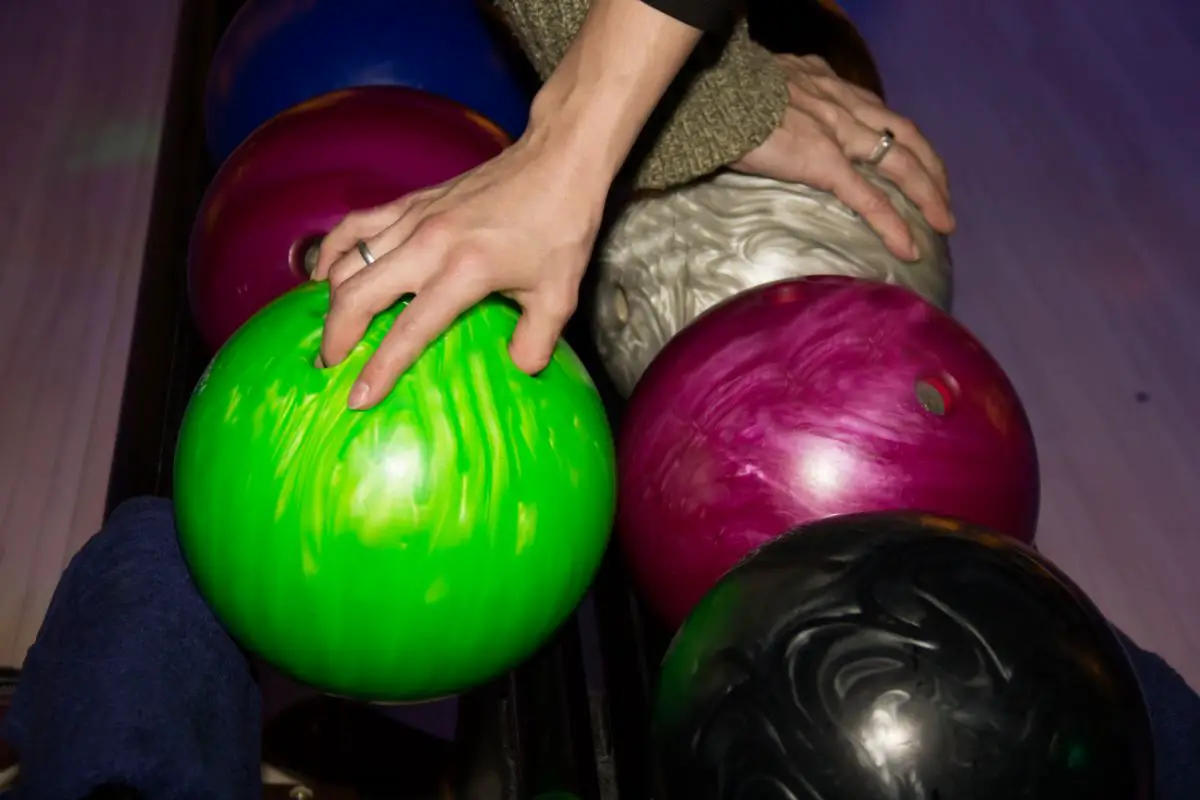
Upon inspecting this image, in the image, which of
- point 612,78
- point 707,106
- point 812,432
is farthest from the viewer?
point 707,106

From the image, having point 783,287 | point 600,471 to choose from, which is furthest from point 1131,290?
point 600,471

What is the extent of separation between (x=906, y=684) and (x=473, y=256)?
426 mm

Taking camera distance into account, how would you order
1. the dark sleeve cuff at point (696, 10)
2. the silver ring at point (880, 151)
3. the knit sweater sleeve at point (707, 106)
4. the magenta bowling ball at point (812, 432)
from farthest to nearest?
the silver ring at point (880, 151), the knit sweater sleeve at point (707, 106), the magenta bowling ball at point (812, 432), the dark sleeve cuff at point (696, 10)

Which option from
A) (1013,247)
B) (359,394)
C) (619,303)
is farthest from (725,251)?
(1013,247)

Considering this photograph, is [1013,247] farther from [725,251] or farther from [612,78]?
[612,78]

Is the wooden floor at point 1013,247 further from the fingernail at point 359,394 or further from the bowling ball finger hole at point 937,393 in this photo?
the fingernail at point 359,394

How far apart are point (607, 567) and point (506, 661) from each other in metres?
0.37

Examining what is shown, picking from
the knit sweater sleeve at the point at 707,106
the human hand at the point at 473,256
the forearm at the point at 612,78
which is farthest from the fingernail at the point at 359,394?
the knit sweater sleeve at the point at 707,106

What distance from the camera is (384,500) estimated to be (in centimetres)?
85

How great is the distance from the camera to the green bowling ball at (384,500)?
2.82 feet

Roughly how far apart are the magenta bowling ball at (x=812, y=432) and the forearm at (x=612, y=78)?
265mm

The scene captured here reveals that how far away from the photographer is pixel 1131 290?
80.4 inches

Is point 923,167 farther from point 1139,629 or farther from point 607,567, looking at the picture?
point 1139,629

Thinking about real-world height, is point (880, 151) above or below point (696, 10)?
below
